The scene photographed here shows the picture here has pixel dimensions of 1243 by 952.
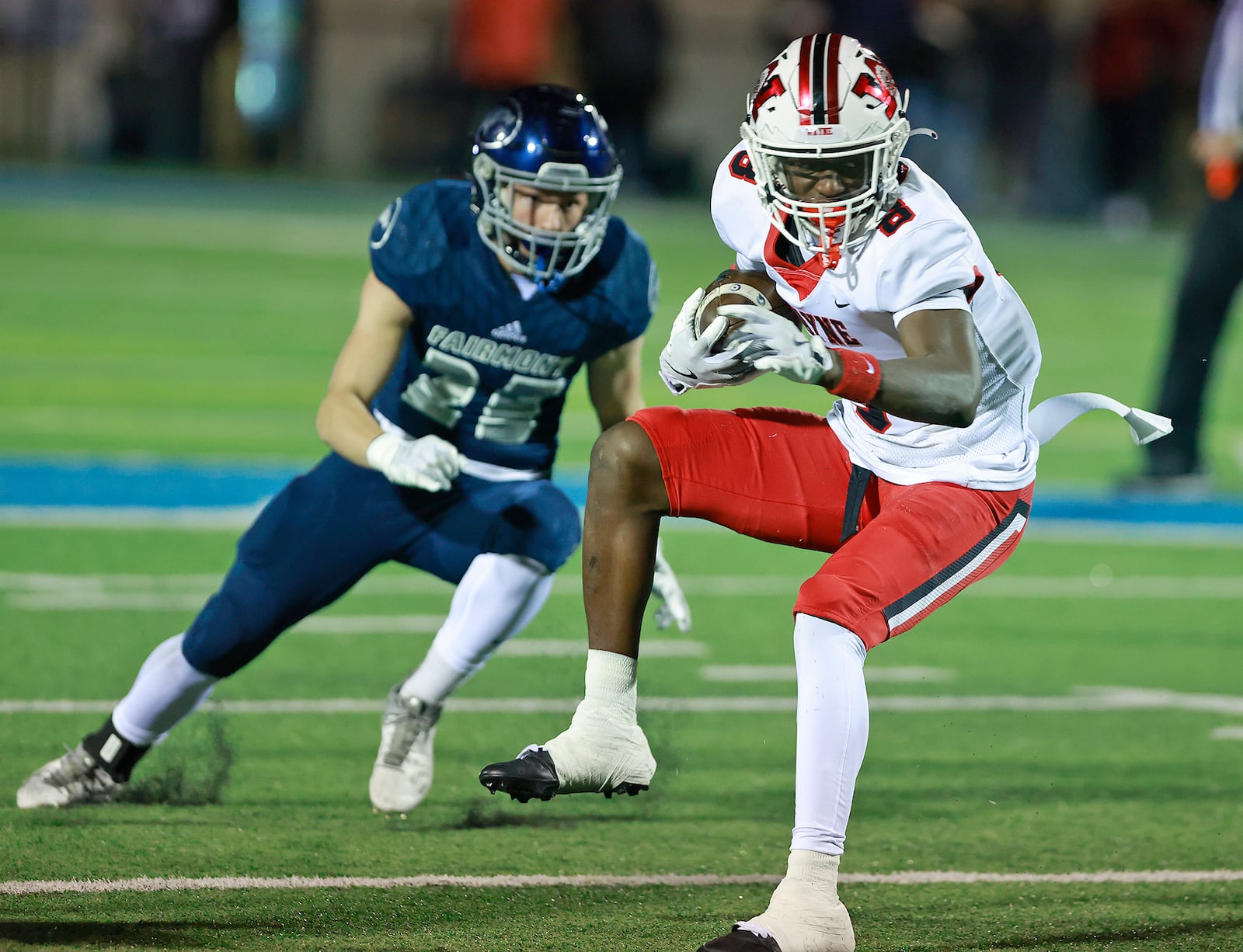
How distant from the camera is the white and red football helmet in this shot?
10.9 ft

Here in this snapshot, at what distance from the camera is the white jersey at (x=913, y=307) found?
328cm

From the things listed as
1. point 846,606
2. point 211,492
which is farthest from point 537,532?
point 211,492

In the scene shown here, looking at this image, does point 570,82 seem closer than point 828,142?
No

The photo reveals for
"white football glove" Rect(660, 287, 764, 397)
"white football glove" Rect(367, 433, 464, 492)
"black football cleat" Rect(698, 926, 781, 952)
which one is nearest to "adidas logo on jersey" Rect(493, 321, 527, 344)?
"white football glove" Rect(367, 433, 464, 492)

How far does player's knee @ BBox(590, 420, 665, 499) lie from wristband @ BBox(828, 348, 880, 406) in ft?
1.41

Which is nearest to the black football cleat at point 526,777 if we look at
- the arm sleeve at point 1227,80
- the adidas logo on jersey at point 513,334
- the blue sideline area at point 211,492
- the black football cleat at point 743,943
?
the black football cleat at point 743,943

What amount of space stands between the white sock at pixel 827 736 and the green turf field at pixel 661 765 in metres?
0.32

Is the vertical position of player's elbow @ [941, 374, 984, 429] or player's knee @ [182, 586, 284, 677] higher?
player's elbow @ [941, 374, 984, 429]

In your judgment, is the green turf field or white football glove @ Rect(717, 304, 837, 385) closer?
white football glove @ Rect(717, 304, 837, 385)

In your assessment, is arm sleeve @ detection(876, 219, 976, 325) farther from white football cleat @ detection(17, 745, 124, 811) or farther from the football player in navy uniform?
white football cleat @ detection(17, 745, 124, 811)

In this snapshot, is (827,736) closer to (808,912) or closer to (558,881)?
(808,912)

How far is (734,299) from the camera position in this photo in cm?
349

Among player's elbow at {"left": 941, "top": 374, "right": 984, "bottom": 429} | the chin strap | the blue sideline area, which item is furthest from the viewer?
the blue sideline area

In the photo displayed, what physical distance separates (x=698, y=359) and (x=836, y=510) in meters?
0.41
